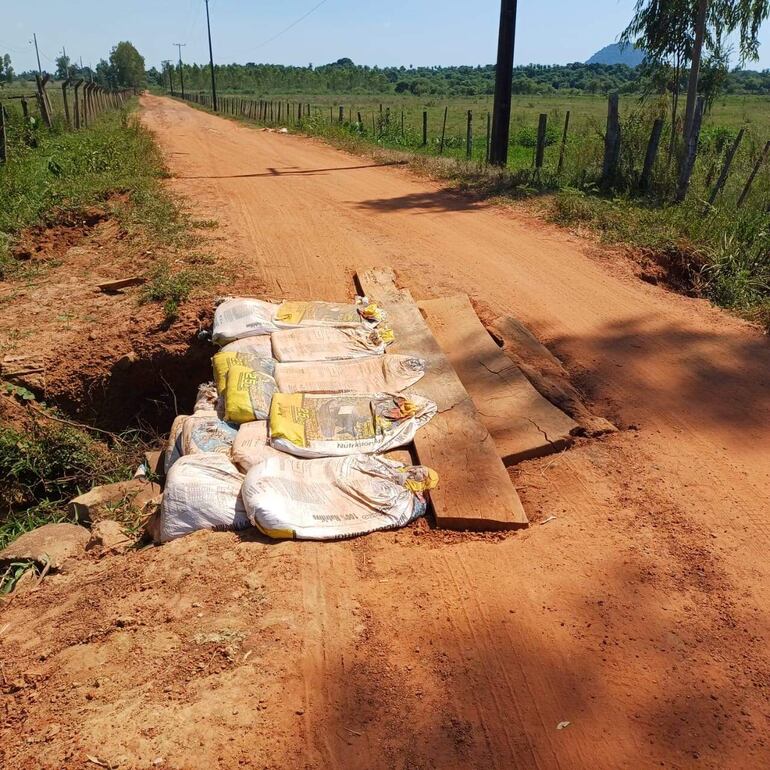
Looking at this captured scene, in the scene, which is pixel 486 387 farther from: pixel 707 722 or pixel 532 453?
pixel 707 722

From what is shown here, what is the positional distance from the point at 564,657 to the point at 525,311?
11.5 ft

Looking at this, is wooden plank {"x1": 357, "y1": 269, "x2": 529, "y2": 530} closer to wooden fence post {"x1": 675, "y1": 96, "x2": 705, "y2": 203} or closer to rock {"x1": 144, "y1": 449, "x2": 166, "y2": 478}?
rock {"x1": 144, "y1": 449, "x2": 166, "y2": 478}

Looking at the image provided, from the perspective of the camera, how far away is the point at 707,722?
2.16m

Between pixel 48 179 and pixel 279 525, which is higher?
pixel 48 179

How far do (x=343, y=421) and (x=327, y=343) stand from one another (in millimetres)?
978

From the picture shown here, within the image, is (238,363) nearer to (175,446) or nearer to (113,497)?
(175,446)

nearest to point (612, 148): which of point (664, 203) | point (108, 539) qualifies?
point (664, 203)

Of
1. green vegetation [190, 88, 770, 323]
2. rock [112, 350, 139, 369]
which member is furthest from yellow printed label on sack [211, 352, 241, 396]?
green vegetation [190, 88, 770, 323]

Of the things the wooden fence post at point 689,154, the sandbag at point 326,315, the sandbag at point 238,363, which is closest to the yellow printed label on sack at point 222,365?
the sandbag at point 238,363

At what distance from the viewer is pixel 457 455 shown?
3611 mm

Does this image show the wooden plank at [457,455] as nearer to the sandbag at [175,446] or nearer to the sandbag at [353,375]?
the sandbag at [353,375]

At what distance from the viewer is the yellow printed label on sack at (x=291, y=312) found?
492 centimetres

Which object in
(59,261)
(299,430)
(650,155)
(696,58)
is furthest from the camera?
(650,155)

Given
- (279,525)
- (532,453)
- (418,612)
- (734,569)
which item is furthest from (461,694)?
(532,453)
